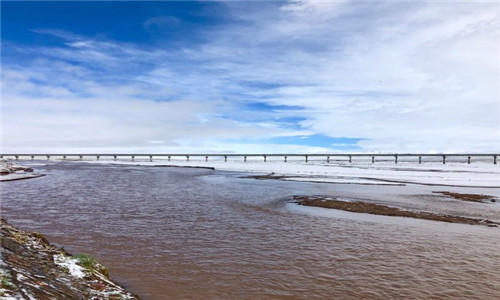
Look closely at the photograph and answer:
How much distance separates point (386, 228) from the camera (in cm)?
1253

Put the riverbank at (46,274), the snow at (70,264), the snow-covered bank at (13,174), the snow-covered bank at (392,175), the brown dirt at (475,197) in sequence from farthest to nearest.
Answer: the snow-covered bank at (392,175) → the snow-covered bank at (13,174) → the brown dirt at (475,197) → the snow at (70,264) → the riverbank at (46,274)

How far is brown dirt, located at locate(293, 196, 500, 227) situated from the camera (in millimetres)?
14070

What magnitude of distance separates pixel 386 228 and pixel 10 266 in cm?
1151

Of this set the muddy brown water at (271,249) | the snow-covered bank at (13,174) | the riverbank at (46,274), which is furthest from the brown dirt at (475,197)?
the snow-covered bank at (13,174)

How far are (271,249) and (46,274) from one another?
579cm

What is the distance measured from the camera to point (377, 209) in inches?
646

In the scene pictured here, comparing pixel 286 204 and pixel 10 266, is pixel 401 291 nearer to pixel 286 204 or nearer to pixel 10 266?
pixel 10 266

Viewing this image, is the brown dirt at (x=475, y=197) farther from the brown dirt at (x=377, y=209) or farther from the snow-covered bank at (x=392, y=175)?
the snow-covered bank at (x=392, y=175)

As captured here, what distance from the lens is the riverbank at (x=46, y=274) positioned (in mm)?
4410

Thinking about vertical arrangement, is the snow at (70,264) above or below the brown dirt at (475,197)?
below

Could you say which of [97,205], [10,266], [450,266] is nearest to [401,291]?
[450,266]

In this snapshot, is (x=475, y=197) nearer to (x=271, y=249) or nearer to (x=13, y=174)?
(x=271, y=249)

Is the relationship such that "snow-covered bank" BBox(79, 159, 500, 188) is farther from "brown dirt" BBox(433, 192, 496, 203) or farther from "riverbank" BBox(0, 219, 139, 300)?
"riverbank" BBox(0, 219, 139, 300)

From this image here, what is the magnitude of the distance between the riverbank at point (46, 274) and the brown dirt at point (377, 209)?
12.5 metres
